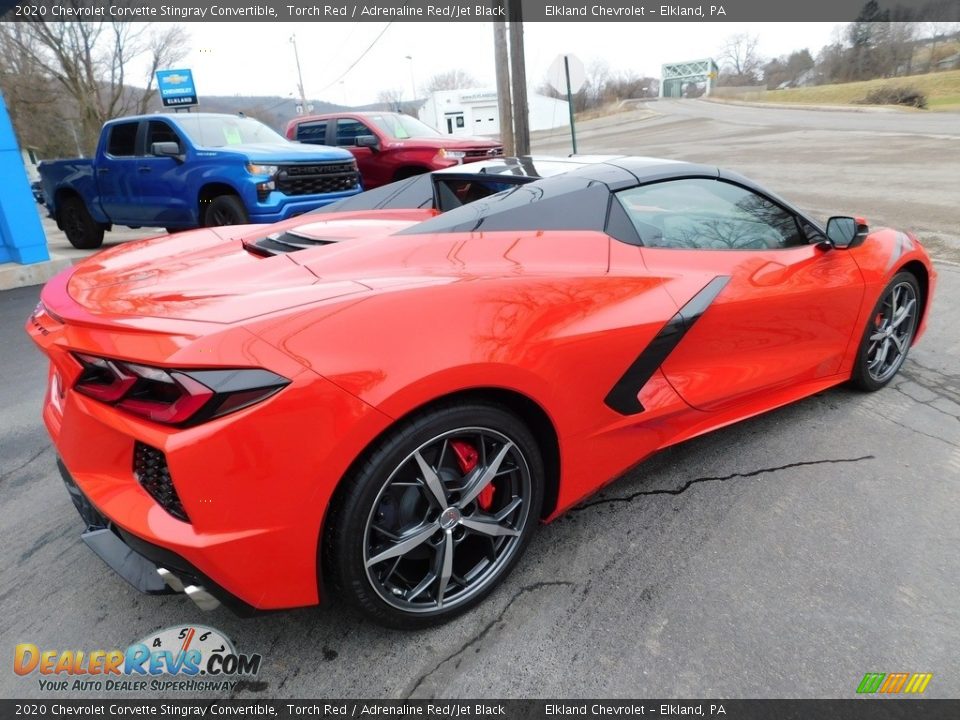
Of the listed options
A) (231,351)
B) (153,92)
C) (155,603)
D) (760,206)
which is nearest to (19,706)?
(155,603)

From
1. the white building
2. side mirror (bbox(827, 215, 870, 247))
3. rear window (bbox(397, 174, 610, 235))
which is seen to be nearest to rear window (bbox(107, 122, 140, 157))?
rear window (bbox(397, 174, 610, 235))

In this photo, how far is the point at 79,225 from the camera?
9.71 metres

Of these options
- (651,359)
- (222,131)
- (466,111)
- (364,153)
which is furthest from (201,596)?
(466,111)

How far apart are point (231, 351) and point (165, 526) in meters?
0.47

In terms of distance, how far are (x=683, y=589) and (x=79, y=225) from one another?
10.6m

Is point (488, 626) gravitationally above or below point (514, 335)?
below

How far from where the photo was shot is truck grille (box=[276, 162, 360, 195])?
286 inches

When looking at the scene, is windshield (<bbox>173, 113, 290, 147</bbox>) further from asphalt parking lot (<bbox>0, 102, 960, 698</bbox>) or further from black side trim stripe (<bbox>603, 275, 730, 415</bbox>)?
black side trim stripe (<bbox>603, 275, 730, 415</bbox>)

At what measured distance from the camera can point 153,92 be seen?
111 ft

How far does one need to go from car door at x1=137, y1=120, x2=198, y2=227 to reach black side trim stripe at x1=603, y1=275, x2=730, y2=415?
272 inches

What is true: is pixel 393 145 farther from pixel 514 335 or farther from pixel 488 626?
pixel 488 626

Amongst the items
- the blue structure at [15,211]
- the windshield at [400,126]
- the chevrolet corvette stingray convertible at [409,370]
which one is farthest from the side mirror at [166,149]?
the chevrolet corvette stingray convertible at [409,370]

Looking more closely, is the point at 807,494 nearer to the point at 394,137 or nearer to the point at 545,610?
the point at 545,610

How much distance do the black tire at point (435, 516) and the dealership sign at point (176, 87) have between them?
35.5 metres
